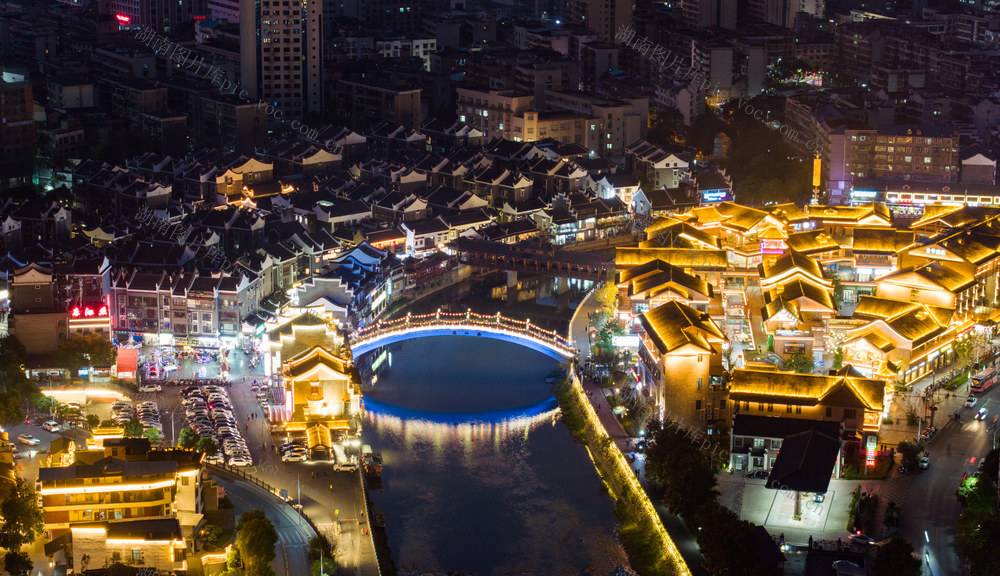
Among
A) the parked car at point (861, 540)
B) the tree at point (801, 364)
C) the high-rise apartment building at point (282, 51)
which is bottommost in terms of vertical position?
the parked car at point (861, 540)

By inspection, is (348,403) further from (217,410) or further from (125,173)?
(125,173)

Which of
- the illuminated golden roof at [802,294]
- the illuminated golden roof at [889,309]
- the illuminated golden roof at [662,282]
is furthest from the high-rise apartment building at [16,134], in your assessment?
the illuminated golden roof at [889,309]

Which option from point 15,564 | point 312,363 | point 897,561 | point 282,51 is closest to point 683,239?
point 312,363

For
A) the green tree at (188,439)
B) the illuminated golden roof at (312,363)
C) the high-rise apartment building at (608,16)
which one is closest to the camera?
the green tree at (188,439)

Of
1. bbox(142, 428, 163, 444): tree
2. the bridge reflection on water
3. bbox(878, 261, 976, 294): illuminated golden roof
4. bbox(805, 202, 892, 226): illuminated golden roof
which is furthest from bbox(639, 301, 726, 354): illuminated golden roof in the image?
bbox(805, 202, 892, 226): illuminated golden roof

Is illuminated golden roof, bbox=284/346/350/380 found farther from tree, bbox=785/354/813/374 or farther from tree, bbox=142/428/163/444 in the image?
tree, bbox=785/354/813/374

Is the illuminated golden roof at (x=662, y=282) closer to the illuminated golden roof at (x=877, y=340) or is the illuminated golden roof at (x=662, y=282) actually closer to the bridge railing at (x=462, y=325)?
the bridge railing at (x=462, y=325)

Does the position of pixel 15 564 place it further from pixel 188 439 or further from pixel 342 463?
pixel 342 463

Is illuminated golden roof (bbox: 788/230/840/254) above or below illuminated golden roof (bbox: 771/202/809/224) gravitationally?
below
